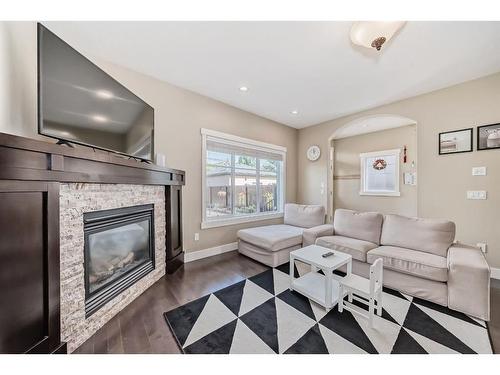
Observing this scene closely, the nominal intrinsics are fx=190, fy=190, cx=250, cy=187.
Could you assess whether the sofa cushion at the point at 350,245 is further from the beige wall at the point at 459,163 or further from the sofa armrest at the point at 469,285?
the beige wall at the point at 459,163

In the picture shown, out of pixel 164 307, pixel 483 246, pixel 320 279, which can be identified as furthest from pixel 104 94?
pixel 483 246

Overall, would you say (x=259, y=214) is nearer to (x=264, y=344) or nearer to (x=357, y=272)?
(x=357, y=272)

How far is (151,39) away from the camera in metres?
1.84

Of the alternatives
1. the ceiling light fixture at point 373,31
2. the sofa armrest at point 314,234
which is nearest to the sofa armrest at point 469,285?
the sofa armrest at point 314,234

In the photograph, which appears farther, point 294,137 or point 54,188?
point 294,137

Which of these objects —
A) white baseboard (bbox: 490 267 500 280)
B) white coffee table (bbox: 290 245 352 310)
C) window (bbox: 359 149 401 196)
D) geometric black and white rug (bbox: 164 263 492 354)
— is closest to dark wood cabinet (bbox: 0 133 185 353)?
geometric black and white rug (bbox: 164 263 492 354)

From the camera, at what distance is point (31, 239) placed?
3.52 feet

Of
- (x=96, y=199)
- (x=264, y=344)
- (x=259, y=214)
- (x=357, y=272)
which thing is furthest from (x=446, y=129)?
(x=96, y=199)

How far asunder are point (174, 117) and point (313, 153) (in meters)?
3.05

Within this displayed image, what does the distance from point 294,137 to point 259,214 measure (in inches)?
83.9

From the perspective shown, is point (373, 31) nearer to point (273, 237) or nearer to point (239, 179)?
point (273, 237)

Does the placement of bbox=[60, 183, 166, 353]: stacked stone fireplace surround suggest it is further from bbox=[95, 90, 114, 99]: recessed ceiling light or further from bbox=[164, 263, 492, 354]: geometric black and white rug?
bbox=[95, 90, 114, 99]: recessed ceiling light

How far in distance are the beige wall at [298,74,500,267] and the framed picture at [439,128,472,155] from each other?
0.06 metres
